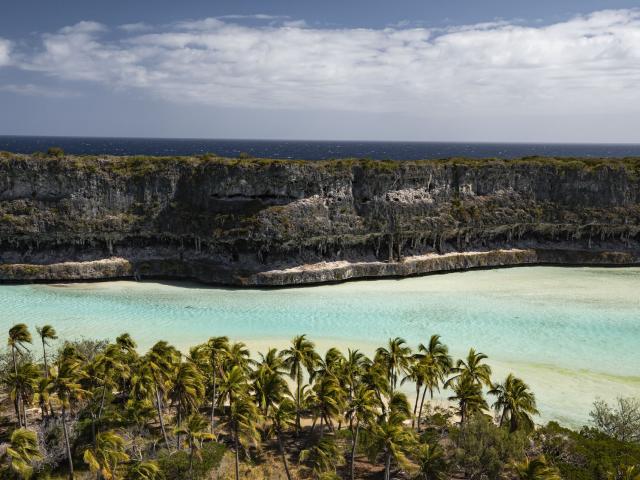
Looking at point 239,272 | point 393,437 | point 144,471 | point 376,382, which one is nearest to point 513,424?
point 376,382

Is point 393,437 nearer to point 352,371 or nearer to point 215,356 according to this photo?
point 352,371

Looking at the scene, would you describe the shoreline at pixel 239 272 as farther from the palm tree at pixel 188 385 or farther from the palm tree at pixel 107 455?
the palm tree at pixel 107 455

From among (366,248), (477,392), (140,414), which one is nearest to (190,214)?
(366,248)

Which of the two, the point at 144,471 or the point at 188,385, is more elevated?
the point at 188,385

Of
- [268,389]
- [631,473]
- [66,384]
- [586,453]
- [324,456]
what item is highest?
[66,384]

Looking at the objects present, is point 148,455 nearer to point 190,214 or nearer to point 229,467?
point 229,467

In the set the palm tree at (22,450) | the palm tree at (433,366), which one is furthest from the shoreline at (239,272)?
the palm tree at (22,450)

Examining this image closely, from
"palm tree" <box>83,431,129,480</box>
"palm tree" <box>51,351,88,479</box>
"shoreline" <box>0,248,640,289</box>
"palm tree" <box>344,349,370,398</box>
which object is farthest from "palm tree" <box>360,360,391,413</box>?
"shoreline" <box>0,248,640,289</box>

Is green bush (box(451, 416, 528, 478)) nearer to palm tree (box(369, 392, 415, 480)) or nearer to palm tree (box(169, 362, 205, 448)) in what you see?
palm tree (box(369, 392, 415, 480))
